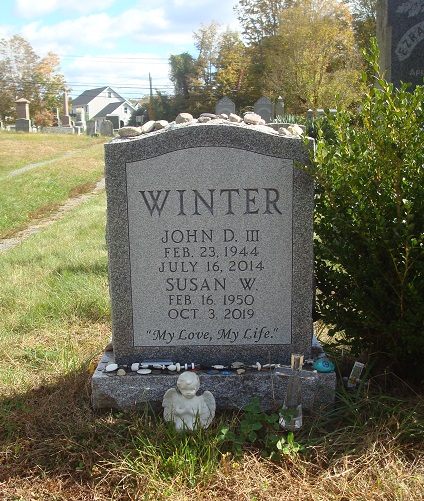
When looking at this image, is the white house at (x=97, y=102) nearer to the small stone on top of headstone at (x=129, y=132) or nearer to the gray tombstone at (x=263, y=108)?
the gray tombstone at (x=263, y=108)

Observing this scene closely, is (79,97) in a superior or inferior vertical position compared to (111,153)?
superior

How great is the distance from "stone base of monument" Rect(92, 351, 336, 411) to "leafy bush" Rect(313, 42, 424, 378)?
386 mm

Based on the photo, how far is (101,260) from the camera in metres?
5.83

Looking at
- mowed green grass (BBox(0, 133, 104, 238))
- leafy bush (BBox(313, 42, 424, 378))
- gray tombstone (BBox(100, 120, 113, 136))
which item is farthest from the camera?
gray tombstone (BBox(100, 120, 113, 136))

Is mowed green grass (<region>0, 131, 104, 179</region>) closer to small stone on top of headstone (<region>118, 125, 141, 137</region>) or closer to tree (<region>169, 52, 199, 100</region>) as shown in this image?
small stone on top of headstone (<region>118, 125, 141, 137</region>)

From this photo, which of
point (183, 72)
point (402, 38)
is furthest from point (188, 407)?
point (183, 72)

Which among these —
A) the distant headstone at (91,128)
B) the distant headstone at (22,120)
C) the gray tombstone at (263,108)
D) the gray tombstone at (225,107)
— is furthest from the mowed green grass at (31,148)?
the gray tombstone at (263,108)

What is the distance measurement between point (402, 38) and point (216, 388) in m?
5.72

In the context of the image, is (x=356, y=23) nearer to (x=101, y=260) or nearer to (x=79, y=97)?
(x=101, y=260)

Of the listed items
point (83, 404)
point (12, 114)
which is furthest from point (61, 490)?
point (12, 114)

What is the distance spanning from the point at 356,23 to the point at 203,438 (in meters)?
40.9

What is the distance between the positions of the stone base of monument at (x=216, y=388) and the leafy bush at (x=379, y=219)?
0.39 m

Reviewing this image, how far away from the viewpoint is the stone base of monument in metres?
2.96

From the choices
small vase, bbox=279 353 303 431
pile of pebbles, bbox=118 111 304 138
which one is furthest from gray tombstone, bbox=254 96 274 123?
small vase, bbox=279 353 303 431
